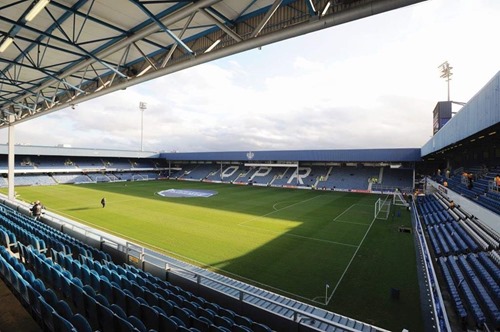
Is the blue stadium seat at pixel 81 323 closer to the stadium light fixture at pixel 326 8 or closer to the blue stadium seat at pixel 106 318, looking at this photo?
the blue stadium seat at pixel 106 318

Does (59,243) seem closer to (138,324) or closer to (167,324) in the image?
(138,324)

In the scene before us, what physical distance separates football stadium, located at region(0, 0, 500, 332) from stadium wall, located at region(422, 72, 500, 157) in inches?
5.0

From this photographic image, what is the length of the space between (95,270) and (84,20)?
697 cm

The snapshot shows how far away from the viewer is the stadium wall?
34.0ft

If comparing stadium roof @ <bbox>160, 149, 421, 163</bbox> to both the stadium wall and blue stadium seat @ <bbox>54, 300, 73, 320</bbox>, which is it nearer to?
the stadium wall

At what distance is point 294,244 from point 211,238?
492 cm

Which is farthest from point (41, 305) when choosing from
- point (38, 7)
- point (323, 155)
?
point (323, 155)

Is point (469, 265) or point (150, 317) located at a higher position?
point (150, 317)

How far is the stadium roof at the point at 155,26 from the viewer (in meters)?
5.54

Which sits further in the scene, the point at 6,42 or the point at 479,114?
the point at 479,114

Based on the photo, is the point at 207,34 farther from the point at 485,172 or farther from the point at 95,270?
the point at 485,172

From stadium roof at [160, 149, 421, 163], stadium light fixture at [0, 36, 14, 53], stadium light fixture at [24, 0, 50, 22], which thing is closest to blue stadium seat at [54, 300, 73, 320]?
stadium light fixture at [24, 0, 50, 22]

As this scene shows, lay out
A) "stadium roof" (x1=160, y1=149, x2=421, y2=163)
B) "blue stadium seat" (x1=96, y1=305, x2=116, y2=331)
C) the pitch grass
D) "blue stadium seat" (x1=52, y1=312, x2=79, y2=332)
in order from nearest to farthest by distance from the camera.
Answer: "blue stadium seat" (x1=52, y1=312, x2=79, y2=332) < "blue stadium seat" (x1=96, y1=305, x2=116, y2=331) < the pitch grass < "stadium roof" (x1=160, y1=149, x2=421, y2=163)

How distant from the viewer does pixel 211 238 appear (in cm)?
1619
